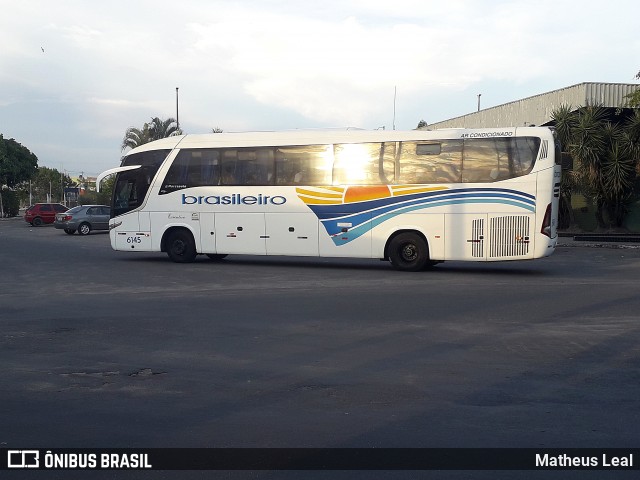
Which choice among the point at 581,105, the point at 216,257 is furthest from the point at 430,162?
the point at 581,105

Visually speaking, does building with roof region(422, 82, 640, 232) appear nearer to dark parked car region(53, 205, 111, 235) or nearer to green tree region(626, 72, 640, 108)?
green tree region(626, 72, 640, 108)

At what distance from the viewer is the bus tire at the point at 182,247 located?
21.3 metres

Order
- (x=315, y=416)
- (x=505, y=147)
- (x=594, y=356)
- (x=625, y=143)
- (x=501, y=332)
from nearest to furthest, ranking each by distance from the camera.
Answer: (x=315, y=416) → (x=594, y=356) → (x=501, y=332) → (x=505, y=147) → (x=625, y=143)

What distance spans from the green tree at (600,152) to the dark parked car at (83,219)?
23.4 metres

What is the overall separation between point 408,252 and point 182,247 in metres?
6.76

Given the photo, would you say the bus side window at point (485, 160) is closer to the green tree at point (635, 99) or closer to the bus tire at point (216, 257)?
the bus tire at point (216, 257)

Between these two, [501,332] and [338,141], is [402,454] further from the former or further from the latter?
[338,141]

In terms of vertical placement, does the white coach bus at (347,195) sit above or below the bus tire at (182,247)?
above

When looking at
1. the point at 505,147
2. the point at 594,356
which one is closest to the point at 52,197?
the point at 505,147

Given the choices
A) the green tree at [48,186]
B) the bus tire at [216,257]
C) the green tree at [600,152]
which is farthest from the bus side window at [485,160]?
the green tree at [48,186]

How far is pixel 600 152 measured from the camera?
31953mm

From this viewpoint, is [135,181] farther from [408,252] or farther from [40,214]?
[40,214]

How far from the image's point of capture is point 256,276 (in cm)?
1811

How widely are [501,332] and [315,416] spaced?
4916mm
